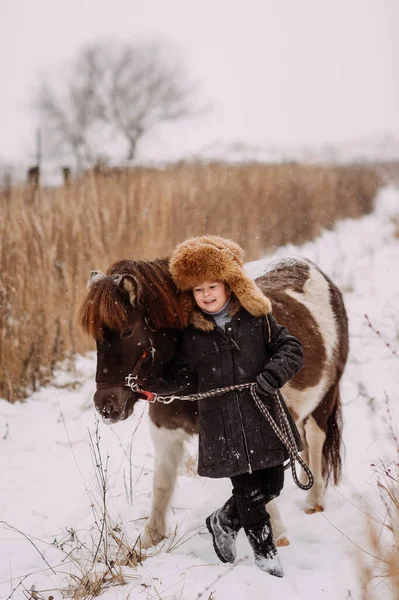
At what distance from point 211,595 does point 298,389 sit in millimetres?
1183

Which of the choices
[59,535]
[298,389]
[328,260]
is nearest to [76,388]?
[59,535]

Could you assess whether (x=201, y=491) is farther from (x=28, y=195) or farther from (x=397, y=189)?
(x=397, y=189)

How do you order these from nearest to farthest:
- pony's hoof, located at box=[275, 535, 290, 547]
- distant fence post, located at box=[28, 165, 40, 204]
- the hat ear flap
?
1. the hat ear flap
2. pony's hoof, located at box=[275, 535, 290, 547]
3. distant fence post, located at box=[28, 165, 40, 204]

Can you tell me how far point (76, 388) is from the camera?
4.71 meters

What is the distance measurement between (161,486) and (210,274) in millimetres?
1246

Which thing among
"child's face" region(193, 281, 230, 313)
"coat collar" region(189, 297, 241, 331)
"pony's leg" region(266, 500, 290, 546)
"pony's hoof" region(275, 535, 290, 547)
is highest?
"child's face" region(193, 281, 230, 313)

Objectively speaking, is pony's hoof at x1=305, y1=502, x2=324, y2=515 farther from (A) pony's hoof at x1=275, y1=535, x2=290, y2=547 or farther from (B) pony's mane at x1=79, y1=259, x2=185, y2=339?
(B) pony's mane at x1=79, y1=259, x2=185, y2=339

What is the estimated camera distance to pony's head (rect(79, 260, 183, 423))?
80.4 inches

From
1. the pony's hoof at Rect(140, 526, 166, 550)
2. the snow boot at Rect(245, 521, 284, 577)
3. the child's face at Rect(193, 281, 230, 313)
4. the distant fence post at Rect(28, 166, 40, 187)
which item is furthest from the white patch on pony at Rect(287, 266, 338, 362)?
the distant fence post at Rect(28, 166, 40, 187)

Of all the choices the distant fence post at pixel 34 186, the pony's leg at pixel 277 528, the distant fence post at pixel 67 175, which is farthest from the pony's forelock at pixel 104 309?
the distant fence post at pixel 67 175

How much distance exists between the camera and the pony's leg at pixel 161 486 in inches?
103

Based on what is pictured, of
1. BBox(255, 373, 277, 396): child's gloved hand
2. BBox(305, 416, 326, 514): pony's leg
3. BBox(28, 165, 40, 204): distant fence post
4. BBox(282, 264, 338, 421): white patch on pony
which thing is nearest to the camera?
BBox(255, 373, 277, 396): child's gloved hand

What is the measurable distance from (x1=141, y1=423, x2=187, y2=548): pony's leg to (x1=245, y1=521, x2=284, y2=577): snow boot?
0.60 metres

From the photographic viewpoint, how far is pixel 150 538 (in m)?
2.62
